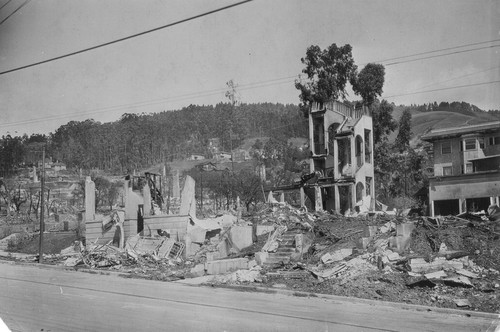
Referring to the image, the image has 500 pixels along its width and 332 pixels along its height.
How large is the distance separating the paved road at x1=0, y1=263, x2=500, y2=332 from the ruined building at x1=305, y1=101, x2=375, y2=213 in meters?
10.5

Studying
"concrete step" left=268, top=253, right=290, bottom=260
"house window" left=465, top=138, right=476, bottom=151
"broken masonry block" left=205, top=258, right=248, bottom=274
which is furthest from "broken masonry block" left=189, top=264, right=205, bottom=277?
"house window" left=465, top=138, right=476, bottom=151

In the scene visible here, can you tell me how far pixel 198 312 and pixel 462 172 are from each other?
9212mm

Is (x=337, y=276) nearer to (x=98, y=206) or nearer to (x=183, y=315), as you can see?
(x=183, y=315)

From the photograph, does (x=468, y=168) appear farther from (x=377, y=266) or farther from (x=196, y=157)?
(x=196, y=157)

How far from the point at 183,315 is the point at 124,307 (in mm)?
1506

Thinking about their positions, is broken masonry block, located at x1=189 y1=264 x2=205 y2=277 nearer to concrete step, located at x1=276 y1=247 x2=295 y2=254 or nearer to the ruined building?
concrete step, located at x1=276 y1=247 x2=295 y2=254

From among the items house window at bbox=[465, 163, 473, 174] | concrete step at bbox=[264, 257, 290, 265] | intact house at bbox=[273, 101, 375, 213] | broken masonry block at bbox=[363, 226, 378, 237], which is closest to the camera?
house window at bbox=[465, 163, 473, 174]

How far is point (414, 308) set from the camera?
9539 mm

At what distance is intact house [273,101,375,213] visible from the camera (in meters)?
21.1

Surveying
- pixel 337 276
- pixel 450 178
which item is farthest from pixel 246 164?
pixel 337 276

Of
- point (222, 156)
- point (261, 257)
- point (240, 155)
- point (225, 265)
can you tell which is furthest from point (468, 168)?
point (222, 156)

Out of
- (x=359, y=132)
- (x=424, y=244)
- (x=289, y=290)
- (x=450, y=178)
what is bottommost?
(x=289, y=290)

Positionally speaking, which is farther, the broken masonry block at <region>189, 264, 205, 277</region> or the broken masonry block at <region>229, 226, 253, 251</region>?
the broken masonry block at <region>229, 226, 253, 251</region>

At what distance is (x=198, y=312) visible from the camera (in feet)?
28.6
